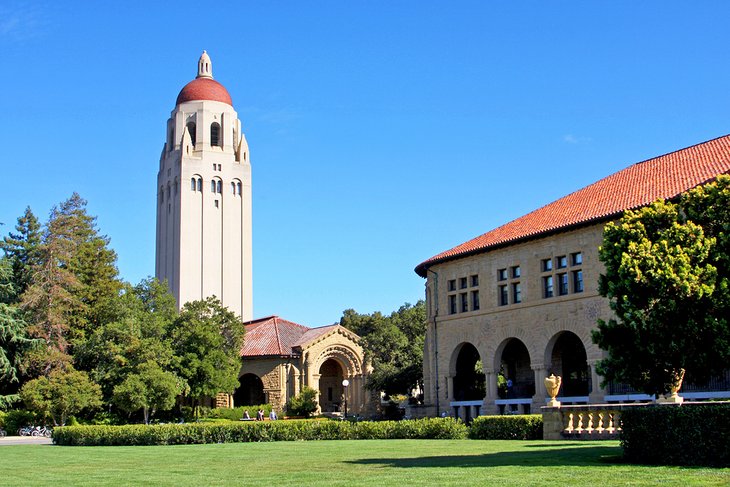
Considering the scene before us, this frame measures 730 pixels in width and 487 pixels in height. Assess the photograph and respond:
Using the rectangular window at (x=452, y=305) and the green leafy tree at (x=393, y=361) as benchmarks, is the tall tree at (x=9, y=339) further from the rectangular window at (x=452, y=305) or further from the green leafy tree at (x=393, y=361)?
the green leafy tree at (x=393, y=361)

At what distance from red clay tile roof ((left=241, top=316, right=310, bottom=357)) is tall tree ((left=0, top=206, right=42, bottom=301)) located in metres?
17.7

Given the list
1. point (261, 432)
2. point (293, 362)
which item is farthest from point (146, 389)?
point (293, 362)

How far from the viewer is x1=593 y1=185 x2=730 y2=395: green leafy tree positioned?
16.5 meters

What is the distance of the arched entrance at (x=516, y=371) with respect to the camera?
42656mm

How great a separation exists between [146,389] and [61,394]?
4.45 meters

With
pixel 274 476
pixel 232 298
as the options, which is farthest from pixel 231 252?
pixel 274 476

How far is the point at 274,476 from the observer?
15219 mm

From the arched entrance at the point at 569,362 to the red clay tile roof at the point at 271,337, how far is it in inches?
1028

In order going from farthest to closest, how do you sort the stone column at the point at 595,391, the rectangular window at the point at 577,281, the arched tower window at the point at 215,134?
the arched tower window at the point at 215,134 → the rectangular window at the point at 577,281 → the stone column at the point at 595,391

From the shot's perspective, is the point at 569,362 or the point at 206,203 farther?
the point at 206,203

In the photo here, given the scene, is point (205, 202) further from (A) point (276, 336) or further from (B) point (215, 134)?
(A) point (276, 336)

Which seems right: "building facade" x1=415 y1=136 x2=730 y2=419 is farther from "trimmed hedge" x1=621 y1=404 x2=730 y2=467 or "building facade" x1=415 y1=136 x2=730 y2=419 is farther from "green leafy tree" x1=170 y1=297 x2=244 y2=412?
"trimmed hedge" x1=621 y1=404 x2=730 y2=467

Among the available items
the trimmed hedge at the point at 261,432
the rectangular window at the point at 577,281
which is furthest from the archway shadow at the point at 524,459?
the rectangular window at the point at 577,281

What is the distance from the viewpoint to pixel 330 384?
7231 centimetres
